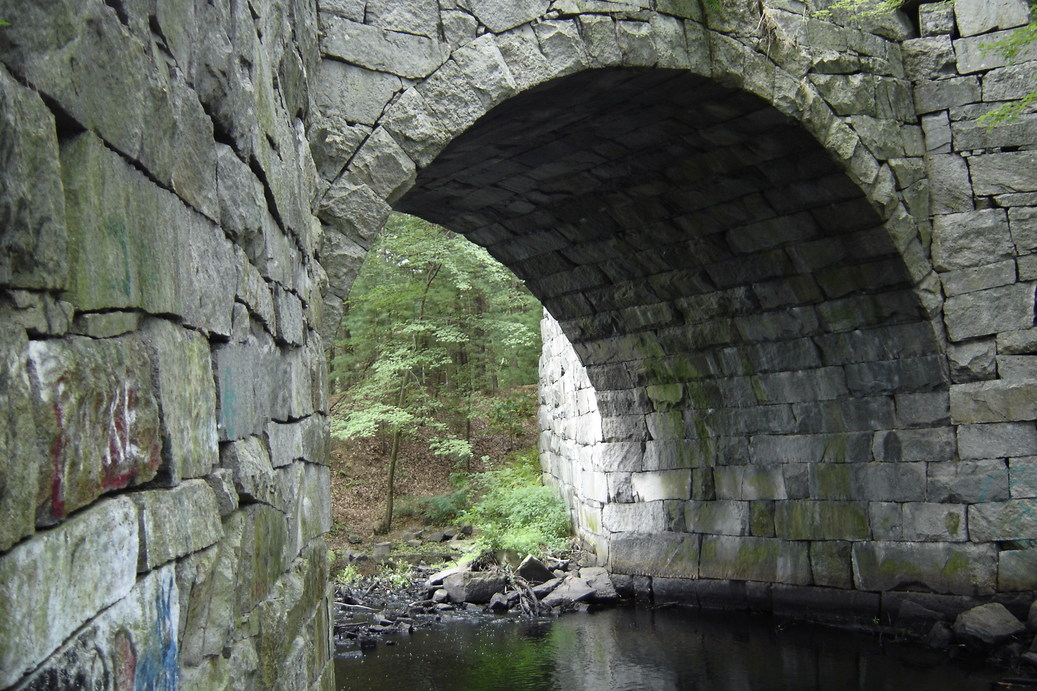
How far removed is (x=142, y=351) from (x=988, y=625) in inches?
267

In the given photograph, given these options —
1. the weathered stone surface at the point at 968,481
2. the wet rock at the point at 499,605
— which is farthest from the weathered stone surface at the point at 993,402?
the wet rock at the point at 499,605

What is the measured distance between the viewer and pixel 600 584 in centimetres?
968

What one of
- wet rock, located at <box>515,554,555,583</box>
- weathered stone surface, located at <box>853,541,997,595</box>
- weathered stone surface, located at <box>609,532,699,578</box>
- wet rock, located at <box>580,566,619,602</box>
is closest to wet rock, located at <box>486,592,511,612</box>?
wet rock, located at <box>515,554,555,583</box>

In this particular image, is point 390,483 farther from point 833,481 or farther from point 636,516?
point 833,481

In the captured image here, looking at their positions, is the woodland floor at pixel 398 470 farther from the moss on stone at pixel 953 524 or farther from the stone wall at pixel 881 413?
the moss on stone at pixel 953 524

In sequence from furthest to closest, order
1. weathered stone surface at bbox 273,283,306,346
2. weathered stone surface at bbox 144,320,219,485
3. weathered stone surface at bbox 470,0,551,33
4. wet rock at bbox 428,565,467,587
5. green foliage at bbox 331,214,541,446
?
green foliage at bbox 331,214,541,446
wet rock at bbox 428,565,467,587
weathered stone surface at bbox 470,0,551,33
weathered stone surface at bbox 273,283,306,346
weathered stone surface at bbox 144,320,219,485

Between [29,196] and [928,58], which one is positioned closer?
[29,196]

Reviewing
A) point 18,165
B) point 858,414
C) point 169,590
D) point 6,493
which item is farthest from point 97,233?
point 858,414

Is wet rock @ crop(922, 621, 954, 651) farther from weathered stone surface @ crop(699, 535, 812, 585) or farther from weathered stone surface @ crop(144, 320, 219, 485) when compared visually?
weathered stone surface @ crop(144, 320, 219, 485)

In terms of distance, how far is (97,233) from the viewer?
1.35m

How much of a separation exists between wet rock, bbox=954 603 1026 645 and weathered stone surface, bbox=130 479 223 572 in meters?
6.35

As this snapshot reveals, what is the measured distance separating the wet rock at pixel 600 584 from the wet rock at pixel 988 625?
3516 mm

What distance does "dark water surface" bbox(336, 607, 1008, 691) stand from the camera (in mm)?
6645

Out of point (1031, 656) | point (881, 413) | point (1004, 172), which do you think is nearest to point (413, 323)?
point (881, 413)
